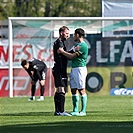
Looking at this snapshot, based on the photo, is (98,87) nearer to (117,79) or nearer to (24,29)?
(117,79)

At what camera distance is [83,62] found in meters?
17.7

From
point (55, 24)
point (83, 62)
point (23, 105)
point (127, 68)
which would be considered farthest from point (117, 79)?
point (83, 62)

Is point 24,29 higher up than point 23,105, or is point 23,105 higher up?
point 24,29

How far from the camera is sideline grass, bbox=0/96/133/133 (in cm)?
1411

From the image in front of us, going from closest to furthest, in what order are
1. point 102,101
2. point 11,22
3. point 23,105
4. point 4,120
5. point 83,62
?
1. point 4,120
2. point 83,62
3. point 23,105
4. point 102,101
5. point 11,22

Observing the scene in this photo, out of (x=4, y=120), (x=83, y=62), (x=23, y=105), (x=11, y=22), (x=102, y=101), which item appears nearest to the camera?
(x=4, y=120)

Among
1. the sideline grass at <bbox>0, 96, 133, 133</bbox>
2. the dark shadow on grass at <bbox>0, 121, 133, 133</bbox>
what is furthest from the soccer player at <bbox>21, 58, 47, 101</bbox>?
the dark shadow on grass at <bbox>0, 121, 133, 133</bbox>

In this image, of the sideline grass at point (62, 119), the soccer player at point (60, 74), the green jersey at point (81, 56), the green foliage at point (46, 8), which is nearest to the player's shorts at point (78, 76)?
the green jersey at point (81, 56)

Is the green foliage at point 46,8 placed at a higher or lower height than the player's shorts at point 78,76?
higher

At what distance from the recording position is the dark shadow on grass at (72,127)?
1384 cm

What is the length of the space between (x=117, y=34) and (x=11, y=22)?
4.24 m

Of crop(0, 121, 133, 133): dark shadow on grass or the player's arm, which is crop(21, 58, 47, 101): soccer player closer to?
the player's arm

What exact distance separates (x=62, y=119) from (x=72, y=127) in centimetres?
216

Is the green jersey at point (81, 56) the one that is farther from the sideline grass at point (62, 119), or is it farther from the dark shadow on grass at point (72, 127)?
the dark shadow on grass at point (72, 127)
